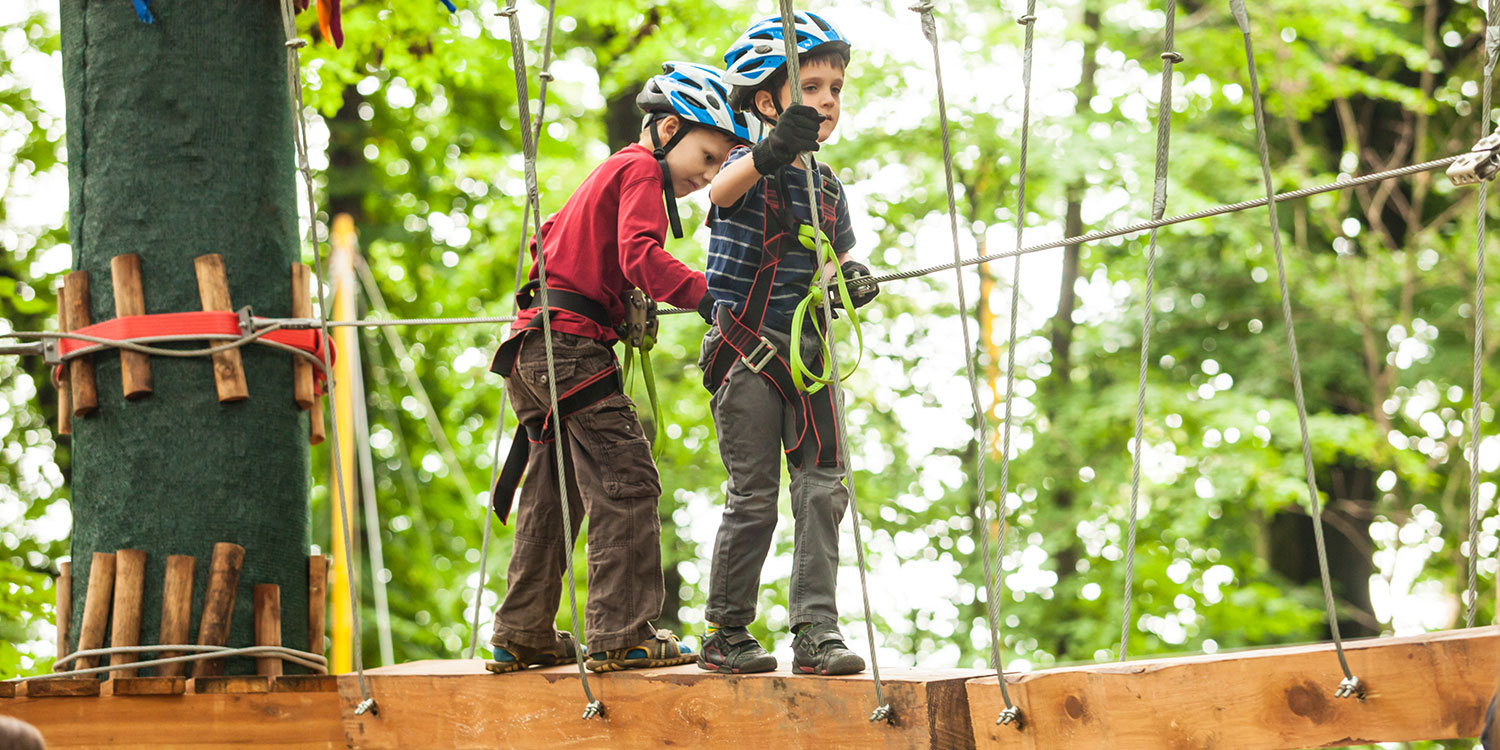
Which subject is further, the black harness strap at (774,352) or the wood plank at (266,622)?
the wood plank at (266,622)

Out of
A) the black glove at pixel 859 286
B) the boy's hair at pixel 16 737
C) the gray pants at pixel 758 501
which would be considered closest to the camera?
the boy's hair at pixel 16 737

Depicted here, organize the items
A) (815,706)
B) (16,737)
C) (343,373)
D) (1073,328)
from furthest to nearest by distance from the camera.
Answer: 1. (1073,328)
2. (343,373)
3. (815,706)
4. (16,737)

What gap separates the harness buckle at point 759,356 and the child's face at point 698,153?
0.45 m

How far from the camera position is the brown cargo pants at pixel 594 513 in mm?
2768

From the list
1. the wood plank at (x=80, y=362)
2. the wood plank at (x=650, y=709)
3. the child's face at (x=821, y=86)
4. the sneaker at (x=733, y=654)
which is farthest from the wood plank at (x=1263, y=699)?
the wood plank at (x=80, y=362)

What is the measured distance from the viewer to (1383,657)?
6.32ft

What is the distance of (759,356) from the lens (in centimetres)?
271

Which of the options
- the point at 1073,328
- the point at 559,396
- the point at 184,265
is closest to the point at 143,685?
the point at 184,265

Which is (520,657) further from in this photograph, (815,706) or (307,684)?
(815,706)

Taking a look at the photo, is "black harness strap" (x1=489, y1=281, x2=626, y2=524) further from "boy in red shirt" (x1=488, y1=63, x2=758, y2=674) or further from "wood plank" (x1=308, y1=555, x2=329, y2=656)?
"wood plank" (x1=308, y1=555, x2=329, y2=656)

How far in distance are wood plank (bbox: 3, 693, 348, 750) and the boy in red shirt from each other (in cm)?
48

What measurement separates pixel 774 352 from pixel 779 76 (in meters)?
0.59

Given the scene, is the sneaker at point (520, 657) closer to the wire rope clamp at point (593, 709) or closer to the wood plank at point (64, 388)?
the wire rope clamp at point (593, 709)

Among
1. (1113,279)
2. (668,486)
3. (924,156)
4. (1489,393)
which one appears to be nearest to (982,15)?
(924,156)
